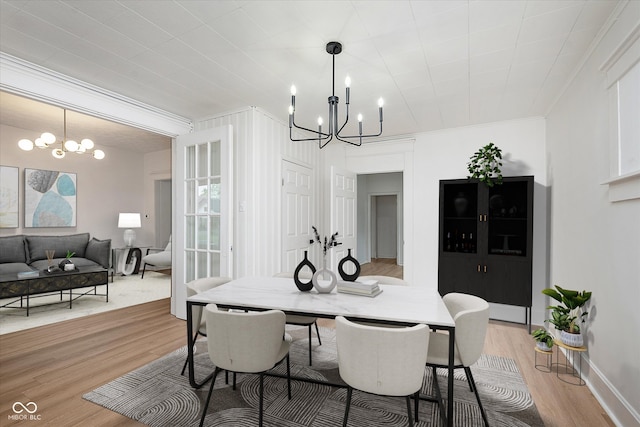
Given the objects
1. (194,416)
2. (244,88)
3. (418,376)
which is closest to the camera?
(418,376)

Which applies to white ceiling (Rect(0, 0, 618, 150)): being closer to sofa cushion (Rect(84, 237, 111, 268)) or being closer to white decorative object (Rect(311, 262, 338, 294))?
white decorative object (Rect(311, 262, 338, 294))

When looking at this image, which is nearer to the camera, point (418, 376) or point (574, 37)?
point (418, 376)

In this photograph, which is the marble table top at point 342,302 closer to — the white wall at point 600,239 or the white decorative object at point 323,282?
the white decorative object at point 323,282

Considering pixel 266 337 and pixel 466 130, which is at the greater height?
pixel 466 130

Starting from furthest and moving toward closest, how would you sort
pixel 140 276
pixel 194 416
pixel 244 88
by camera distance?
pixel 140 276 → pixel 244 88 → pixel 194 416

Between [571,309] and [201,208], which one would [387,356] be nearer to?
[571,309]

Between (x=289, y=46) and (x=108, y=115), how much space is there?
2.10m

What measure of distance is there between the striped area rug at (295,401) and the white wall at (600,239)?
54 centimetres

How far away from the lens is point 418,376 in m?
1.59

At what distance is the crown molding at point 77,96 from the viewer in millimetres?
2531

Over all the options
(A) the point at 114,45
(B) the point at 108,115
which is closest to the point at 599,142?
(A) the point at 114,45

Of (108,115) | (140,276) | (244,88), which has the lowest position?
(140,276)

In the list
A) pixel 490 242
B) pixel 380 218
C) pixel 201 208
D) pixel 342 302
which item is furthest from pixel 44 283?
pixel 380 218

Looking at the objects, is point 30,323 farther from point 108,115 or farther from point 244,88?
point 244,88
